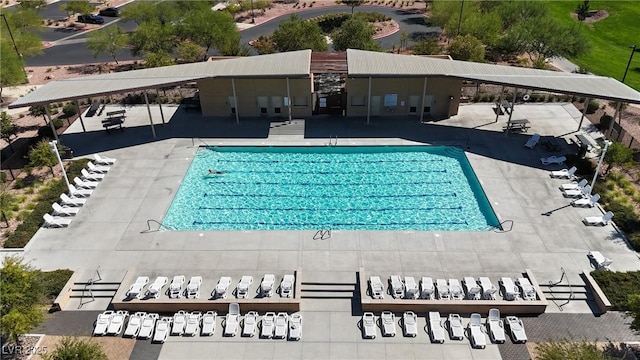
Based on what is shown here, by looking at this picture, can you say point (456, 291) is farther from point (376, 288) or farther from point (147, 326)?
point (147, 326)

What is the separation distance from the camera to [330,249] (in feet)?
72.6

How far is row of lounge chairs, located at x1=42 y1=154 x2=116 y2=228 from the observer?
24.0 metres

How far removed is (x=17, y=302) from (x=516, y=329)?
19.6 m

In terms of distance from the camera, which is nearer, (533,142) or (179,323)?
(179,323)

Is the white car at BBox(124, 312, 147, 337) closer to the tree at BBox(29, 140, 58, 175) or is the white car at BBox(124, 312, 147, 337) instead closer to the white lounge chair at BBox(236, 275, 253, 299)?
the white lounge chair at BBox(236, 275, 253, 299)

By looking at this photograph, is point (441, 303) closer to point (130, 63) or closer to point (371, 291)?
point (371, 291)

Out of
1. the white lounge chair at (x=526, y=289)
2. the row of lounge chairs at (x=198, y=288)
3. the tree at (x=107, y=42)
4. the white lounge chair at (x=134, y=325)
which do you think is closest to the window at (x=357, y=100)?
the row of lounge chairs at (x=198, y=288)

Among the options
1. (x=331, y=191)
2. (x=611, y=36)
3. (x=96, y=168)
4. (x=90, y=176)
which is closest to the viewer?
(x=331, y=191)

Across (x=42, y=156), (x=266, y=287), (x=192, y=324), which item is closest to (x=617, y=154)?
(x=266, y=287)

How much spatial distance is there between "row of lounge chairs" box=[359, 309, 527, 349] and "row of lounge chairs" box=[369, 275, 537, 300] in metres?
0.80

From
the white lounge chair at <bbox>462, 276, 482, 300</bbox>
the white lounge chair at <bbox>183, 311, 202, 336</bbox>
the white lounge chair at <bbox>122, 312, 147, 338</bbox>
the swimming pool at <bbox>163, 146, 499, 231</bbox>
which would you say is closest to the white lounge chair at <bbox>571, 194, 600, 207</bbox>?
the swimming pool at <bbox>163, 146, 499, 231</bbox>

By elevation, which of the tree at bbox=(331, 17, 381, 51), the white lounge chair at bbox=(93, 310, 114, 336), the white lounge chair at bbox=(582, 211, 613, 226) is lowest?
the white lounge chair at bbox=(93, 310, 114, 336)

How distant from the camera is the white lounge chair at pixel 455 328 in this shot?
711 inches

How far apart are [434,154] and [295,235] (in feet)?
40.2
